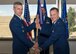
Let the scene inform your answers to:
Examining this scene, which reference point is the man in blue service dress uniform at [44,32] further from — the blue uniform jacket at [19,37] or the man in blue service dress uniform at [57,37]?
the blue uniform jacket at [19,37]

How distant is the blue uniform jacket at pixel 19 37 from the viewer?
4.79 m

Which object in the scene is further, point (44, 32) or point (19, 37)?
point (44, 32)

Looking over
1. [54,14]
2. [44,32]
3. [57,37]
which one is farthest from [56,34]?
[44,32]

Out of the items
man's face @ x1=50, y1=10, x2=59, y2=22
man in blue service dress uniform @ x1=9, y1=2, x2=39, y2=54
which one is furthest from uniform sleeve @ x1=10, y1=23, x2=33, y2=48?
man's face @ x1=50, y1=10, x2=59, y2=22

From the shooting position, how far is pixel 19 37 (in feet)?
15.7

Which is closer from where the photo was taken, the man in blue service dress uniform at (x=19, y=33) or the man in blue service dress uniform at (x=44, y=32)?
the man in blue service dress uniform at (x=19, y=33)

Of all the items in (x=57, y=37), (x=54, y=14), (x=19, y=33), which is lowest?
(x=57, y=37)

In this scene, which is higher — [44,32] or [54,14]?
[54,14]

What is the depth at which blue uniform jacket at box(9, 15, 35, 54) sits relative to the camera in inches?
189

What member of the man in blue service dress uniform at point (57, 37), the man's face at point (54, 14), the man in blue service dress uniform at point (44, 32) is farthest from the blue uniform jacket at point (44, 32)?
the man's face at point (54, 14)

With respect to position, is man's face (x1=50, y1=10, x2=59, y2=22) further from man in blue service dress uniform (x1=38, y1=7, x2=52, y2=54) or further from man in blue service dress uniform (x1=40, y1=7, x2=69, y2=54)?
man in blue service dress uniform (x1=38, y1=7, x2=52, y2=54)

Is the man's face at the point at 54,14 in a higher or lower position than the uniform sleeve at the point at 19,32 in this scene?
higher

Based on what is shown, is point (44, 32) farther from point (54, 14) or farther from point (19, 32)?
point (19, 32)

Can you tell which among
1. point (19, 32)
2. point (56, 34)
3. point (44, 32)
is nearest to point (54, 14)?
point (56, 34)
